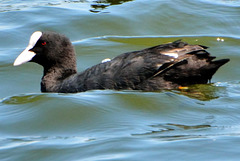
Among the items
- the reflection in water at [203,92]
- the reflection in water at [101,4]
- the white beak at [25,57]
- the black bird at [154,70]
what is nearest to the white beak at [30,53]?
the white beak at [25,57]

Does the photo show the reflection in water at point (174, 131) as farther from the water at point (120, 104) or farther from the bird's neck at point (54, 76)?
the bird's neck at point (54, 76)

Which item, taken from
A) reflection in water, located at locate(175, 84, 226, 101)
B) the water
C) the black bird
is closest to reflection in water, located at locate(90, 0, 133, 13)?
the water

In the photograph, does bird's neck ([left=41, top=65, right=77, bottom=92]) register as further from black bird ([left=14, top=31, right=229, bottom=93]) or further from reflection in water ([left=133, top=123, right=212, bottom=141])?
reflection in water ([left=133, top=123, right=212, bottom=141])

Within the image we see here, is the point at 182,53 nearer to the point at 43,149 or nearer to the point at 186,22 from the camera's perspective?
the point at 43,149

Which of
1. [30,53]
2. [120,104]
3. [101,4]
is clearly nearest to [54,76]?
[30,53]

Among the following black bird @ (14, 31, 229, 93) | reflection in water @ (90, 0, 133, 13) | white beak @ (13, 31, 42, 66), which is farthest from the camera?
reflection in water @ (90, 0, 133, 13)

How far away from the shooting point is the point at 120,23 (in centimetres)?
1179

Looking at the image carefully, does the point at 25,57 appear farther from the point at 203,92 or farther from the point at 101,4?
the point at 101,4

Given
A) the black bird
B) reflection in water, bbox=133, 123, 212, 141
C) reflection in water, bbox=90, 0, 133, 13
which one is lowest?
reflection in water, bbox=133, 123, 212, 141

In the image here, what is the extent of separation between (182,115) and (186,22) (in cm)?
584

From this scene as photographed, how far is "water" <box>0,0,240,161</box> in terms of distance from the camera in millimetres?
5289

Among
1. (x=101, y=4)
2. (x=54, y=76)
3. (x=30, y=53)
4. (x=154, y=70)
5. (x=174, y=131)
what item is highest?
(x=101, y=4)

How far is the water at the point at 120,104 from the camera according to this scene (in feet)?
17.4

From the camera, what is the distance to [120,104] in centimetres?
691
